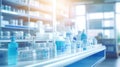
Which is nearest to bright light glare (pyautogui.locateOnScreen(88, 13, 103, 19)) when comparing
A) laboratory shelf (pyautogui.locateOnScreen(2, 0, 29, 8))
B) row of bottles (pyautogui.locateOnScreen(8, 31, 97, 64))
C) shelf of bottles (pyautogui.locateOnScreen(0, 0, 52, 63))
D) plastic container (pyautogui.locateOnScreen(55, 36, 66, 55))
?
shelf of bottles (pyautogui.locateOnScreen(0, 0, 52, 63))

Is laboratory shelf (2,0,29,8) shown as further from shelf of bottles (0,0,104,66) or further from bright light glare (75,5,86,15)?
bright light glare (75,5,86,15)

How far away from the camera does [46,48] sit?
4.95 ft

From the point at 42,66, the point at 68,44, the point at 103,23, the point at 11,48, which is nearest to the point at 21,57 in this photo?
the point at 11,48

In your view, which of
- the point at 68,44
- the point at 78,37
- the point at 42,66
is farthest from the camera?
the point at 78,37

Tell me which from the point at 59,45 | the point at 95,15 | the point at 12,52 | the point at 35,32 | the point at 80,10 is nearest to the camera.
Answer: the point at 12,52

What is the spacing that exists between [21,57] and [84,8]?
33.1 ft

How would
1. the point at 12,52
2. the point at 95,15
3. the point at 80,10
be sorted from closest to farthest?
the point at 12,52, the point at 95,15, the point at 80,10

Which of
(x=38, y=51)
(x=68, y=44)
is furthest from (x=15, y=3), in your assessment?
(x=38, y=51)

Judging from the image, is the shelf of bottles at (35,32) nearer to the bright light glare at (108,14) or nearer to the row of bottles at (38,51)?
the row of bottles at (38,51)

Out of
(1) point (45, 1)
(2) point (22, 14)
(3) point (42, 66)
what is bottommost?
(3) point (42, 66)

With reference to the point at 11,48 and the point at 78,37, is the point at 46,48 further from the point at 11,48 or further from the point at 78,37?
the point at 78,37

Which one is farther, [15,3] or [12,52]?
[15,3]

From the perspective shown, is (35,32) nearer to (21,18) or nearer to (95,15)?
(21,18)

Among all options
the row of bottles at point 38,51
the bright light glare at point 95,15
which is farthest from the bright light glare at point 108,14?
the row of bottles at point 38,51
